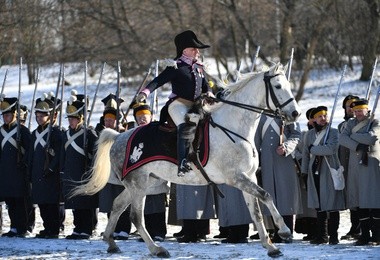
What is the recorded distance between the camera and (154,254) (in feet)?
38.5

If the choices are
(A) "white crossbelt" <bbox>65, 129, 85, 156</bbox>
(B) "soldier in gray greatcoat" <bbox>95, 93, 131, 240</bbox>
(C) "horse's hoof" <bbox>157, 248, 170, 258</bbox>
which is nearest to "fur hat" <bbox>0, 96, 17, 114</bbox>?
(A) "white crossbelt" <bbox>65, 129, 85, 156</bbox>

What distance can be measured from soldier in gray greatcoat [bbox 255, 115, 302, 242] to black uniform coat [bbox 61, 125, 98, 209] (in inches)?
93.3

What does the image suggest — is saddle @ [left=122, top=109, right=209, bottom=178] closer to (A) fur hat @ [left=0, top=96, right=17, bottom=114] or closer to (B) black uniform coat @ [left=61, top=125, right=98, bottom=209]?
(B) black uniform coat @ [left=61, top=125, right=98, bottom=209]

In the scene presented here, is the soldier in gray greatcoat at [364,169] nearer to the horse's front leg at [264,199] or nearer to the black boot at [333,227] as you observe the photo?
the black boot at [333,227]

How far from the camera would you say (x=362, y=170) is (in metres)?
12.2

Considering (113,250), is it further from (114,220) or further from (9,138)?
(9,138)

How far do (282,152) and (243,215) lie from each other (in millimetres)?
922

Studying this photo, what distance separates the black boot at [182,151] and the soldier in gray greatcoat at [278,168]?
1.67 metres

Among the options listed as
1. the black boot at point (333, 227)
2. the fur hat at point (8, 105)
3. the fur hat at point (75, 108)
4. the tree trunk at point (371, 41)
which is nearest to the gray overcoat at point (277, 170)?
Result: the black boot at point (333, 227)

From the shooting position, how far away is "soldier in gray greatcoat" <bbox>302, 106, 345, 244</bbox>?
12.3 meters

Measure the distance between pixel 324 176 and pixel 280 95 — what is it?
64.9 inches

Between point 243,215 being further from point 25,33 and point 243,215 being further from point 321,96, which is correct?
point 321,96

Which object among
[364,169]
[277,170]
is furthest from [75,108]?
[364,169]

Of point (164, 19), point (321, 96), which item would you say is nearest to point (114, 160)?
point (321, 96)
